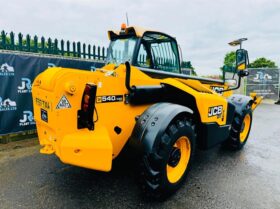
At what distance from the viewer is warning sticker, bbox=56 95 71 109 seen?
233 centimetres

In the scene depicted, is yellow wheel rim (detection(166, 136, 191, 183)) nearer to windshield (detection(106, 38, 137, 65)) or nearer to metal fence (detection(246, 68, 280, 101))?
windshield (detection(106, 38, 137, 65))

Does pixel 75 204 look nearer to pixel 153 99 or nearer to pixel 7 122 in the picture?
pixel 153 99

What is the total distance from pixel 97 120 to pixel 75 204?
1039mm

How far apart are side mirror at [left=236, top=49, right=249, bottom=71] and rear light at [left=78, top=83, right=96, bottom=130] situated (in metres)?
2.89

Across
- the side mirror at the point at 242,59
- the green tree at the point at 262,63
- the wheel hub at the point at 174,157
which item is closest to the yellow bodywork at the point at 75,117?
the wheel hub at the point at 174,157

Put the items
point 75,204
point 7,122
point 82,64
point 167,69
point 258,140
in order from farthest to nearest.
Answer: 1. point 82,64
2. point 258,140
3. point 7,122
4. point 167,69
5. point 75,204

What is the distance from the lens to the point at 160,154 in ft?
8.39

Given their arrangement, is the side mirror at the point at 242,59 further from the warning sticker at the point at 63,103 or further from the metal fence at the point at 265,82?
the metal fence at the point at 265,82

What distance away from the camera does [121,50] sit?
3443mm

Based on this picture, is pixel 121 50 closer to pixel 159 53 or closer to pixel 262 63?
pixel 159 53

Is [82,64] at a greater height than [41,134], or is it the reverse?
[82,64]

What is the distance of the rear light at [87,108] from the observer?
235 cm

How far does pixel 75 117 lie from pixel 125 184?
132 cm

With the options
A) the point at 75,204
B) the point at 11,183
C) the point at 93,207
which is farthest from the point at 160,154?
the point at 11,183
